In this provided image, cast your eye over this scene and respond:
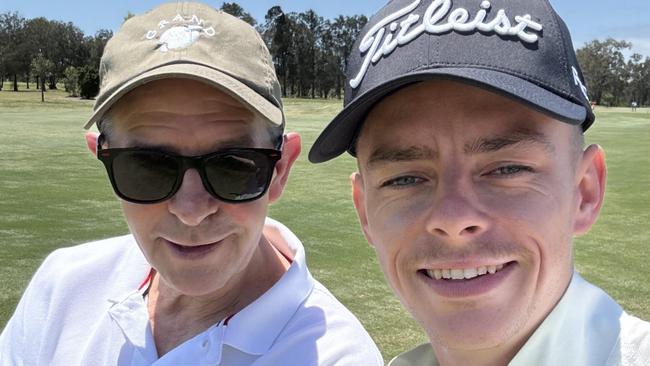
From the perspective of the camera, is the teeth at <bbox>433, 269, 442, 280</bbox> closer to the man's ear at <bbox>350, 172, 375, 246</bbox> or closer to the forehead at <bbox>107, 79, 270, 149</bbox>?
the man's ear at <bbox>350, 172, 375, 246</bbox>

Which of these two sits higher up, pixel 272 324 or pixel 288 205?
pixel 272 324

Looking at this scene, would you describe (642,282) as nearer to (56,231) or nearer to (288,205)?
(288,205)

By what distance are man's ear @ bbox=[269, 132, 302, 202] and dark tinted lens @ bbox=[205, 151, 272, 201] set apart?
0.13m

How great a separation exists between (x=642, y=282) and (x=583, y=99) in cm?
600

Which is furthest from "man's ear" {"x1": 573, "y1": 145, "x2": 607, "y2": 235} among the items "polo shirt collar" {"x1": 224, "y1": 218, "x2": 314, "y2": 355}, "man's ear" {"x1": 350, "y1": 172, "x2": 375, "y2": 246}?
"polo shirt collar" {"x1": 224, "y1": 218, "x2": 314, "y2": 355}

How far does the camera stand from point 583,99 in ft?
5.58

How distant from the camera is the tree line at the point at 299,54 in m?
93.1

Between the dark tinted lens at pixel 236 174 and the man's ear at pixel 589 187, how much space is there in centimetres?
93

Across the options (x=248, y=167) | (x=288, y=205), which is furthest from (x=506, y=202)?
(x=288, y=205)

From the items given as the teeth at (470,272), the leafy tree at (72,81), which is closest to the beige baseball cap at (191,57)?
the teeth at (470,272)

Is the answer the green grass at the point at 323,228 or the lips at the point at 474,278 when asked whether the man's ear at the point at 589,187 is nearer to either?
the lips at the point at 474,278

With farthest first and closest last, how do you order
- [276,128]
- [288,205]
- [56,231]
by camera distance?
[288,205] < [56,231] < [276,128]

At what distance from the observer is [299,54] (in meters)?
100

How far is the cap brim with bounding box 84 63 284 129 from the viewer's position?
204cm
